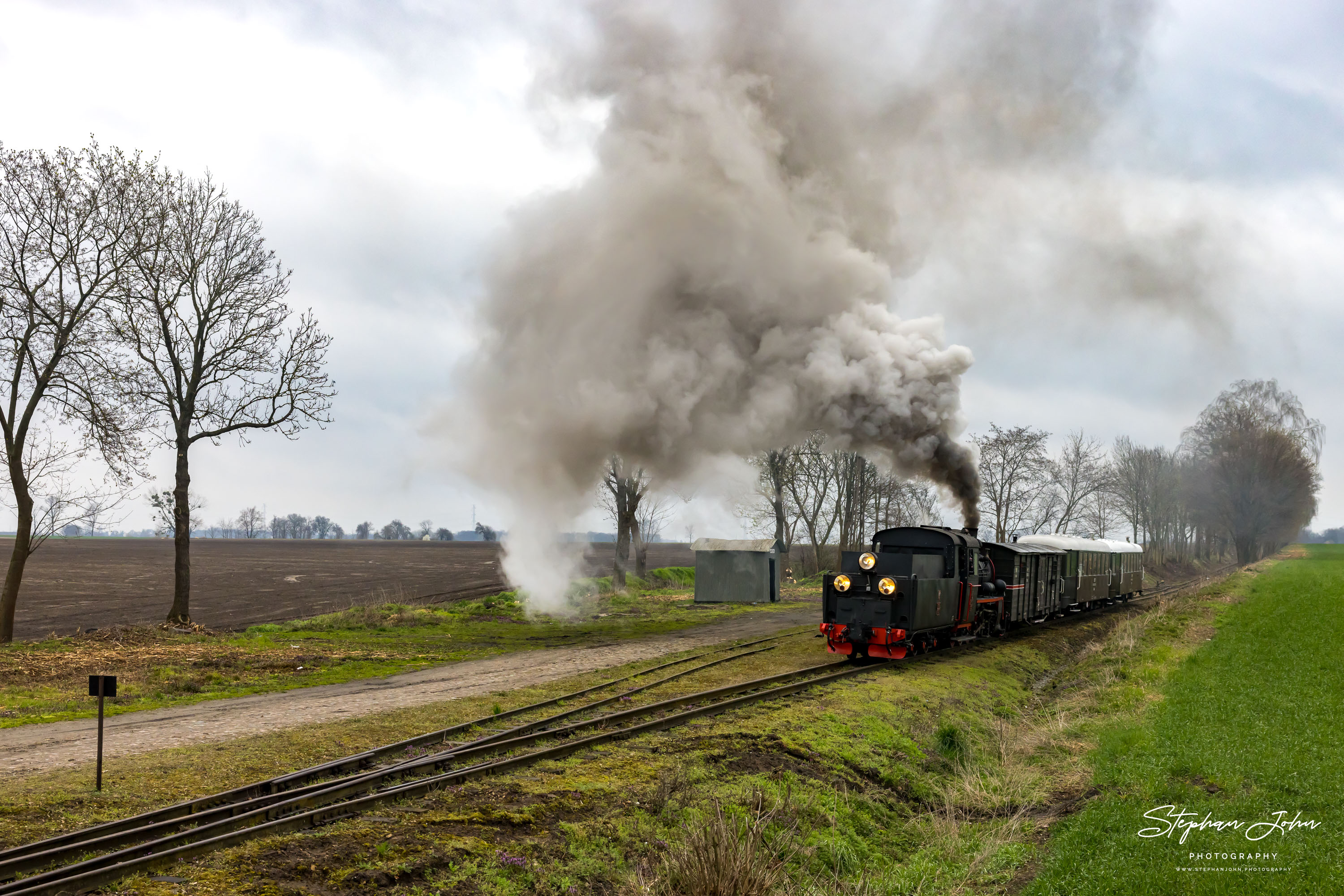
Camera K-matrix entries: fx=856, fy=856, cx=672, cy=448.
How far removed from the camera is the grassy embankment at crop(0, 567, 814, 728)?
1522 cm

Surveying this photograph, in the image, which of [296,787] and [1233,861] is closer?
[1233,861]

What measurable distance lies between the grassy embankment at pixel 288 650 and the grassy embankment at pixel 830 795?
4969 mm

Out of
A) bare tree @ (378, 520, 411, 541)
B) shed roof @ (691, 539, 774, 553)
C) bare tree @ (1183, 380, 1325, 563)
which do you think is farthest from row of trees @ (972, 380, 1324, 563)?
bare tree @ (378, 520, 411, 541)

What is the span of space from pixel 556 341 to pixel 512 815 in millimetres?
15389

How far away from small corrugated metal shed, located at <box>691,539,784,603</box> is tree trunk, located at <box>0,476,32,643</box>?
75.8 feet

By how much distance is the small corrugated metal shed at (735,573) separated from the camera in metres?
36.6

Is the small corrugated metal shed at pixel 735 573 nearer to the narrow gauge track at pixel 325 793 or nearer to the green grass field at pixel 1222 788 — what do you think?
the green grass field at pixel 1222 788

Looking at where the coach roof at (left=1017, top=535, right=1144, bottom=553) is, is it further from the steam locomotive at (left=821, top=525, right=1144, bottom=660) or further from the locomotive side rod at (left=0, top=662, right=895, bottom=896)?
the locomotive side rod at (left=0, top=662, right=895, bottom=896)

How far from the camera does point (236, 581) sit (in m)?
47.7

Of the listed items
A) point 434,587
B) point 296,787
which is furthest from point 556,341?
point 434,587

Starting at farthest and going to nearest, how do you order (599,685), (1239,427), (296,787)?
1. (1239,427)
2. (599,685)
3. (296,787)

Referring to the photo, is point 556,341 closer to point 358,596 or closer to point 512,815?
point 512,815

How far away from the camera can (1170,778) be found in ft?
34.3

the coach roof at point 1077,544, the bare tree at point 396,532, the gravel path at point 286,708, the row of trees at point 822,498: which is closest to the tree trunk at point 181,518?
the gravel path at point 286,708
